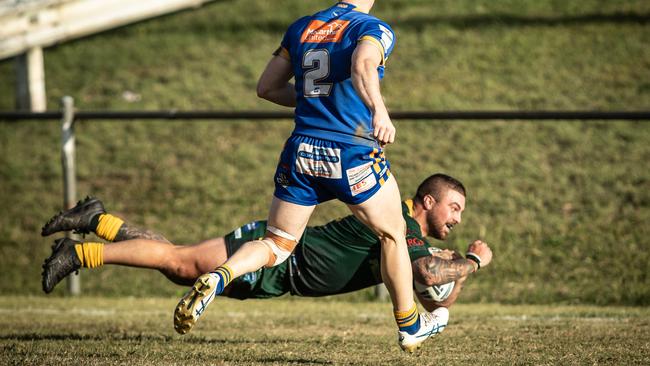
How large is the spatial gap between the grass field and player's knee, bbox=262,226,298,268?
0.55 metres

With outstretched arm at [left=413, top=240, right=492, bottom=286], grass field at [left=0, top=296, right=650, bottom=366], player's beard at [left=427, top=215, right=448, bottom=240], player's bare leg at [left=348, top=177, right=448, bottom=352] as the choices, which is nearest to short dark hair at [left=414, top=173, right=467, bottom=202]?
player's beard at [left=427, top=215, right=448, bottom=240]

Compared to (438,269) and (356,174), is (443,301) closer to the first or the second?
(438,269)

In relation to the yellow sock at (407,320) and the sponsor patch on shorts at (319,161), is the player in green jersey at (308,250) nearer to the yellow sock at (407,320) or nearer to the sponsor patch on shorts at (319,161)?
the yellow sock at (407,320)

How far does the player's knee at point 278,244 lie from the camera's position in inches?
183

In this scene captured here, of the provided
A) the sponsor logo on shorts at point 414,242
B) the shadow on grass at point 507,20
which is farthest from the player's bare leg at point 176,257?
the shadow on grass at point 507,20

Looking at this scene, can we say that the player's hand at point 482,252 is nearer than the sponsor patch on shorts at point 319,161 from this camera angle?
No

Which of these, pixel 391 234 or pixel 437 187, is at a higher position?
pixel 391 234

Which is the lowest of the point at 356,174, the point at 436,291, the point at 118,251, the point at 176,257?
the point at 436,291

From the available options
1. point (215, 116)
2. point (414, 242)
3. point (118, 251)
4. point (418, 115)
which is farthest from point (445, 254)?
point (215, 116)

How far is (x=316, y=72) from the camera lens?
14.5ft

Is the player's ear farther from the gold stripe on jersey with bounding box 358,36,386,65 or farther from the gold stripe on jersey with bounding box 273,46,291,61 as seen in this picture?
the gold stripe on jersey with bounding box 358,36,386,65

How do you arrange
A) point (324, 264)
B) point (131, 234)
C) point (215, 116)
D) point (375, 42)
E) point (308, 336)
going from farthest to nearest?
point (215, 116) → point (308, 336) → point (131, 234) → point (324, 264) → point (375, 42)

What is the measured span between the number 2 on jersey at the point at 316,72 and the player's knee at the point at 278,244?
764 mm

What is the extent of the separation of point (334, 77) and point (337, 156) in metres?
0.40
